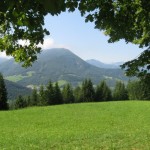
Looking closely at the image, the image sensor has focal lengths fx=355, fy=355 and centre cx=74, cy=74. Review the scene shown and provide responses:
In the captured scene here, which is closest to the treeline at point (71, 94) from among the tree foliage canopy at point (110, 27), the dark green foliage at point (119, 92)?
the dark green foliage at point (119, 92)

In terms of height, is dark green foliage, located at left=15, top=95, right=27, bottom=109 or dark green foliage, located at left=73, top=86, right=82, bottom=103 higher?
dark green foliage, located at left=73, top=86, right=82, bottom=103

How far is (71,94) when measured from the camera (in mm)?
122625

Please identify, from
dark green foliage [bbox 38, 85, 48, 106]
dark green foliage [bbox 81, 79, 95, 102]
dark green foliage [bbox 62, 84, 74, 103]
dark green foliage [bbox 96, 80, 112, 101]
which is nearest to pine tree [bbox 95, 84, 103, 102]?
dark green foliage [bbox 96, 80, 112, 101]

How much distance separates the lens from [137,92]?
131250 mm

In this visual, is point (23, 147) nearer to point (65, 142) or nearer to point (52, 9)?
point (65, 142)

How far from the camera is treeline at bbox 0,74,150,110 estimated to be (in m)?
110

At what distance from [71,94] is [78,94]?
581 centimetres

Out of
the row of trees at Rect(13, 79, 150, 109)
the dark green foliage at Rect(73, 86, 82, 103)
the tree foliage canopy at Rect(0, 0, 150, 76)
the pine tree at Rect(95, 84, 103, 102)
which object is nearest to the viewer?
the tree foliage canopy at Rect(0, 0, 150, 76)

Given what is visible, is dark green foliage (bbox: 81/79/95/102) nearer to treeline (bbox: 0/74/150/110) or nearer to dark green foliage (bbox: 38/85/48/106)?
treeline (bbox: 0/74/150/110)

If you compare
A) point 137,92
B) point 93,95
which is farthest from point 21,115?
point 137,92

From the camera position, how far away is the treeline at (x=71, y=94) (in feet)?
360

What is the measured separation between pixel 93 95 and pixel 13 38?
11207 cm

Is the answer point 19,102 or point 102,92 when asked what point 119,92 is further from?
point 19,102

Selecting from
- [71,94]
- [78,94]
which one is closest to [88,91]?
[71,94]
